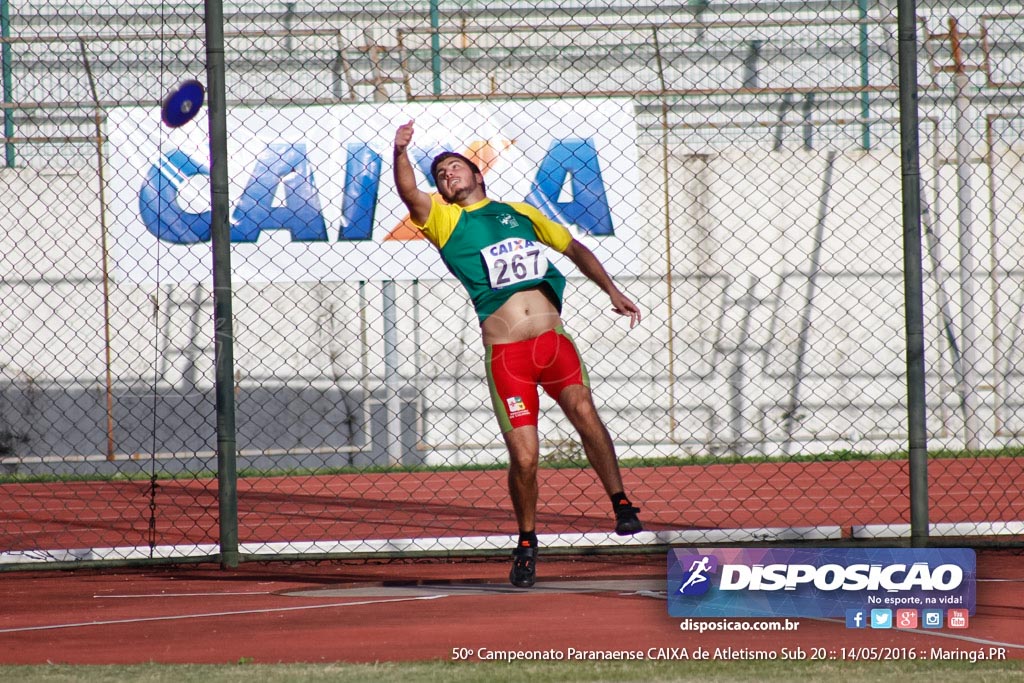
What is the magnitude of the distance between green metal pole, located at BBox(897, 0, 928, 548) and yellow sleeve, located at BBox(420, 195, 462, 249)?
7.60ft

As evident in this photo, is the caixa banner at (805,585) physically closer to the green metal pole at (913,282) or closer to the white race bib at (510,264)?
the green metal pole at (913,282)

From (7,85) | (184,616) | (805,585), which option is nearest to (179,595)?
(184,616)

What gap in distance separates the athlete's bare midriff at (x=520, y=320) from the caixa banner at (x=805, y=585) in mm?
1211

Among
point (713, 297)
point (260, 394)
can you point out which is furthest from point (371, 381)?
point (713, 297)

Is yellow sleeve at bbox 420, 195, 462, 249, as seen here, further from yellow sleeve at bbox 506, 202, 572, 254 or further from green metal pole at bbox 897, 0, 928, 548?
green metal pole at bbox 897, 0, 928, 548

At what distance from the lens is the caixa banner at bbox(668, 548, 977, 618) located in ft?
15.8

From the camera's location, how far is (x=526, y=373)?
5.55m

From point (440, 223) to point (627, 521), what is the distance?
161 cm

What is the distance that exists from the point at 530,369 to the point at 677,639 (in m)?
1.51

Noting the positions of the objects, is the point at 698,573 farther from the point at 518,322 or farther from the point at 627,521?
the point at 518,322

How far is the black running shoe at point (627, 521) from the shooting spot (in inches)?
210

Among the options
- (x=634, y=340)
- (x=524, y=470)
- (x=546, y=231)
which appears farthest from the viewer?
(x=634, y=340)

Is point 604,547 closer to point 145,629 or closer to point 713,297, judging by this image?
point 145,629

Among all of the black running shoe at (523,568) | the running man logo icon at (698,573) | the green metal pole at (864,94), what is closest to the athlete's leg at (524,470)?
the black running shoe at (523,568)
